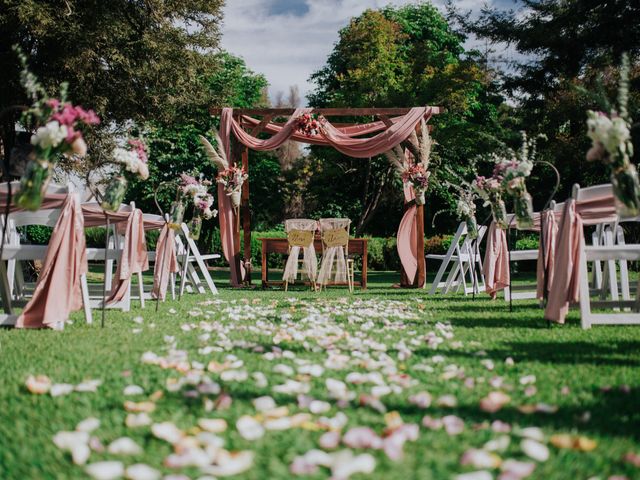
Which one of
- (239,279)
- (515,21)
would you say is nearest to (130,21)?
(239,279)

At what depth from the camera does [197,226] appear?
23.3 feet

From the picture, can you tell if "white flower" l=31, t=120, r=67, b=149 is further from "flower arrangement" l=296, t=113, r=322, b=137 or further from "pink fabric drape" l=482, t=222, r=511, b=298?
"flower arrangement" l=296, t=113, r=322, b=137

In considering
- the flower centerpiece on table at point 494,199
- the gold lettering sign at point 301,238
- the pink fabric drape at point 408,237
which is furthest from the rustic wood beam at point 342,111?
the flower centerpiece on table at point 494,199

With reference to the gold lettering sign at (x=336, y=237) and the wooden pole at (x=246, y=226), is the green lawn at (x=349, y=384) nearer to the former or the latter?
the gold lettering sign at (x=336, y=237)

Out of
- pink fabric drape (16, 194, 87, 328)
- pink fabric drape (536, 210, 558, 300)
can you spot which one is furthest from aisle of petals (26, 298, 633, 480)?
pink fabric drape (536, 210, 558, 300)

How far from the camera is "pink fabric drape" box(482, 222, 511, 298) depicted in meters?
6.91

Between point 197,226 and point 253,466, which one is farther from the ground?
point 197,226

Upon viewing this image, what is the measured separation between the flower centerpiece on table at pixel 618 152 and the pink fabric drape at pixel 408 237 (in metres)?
7.44

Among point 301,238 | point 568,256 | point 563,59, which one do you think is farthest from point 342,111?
point 563,59

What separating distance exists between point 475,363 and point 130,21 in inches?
427

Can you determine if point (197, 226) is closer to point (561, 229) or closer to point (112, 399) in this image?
point (561, 229)

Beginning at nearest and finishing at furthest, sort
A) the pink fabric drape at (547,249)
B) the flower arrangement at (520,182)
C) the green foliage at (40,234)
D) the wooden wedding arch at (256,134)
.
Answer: the flower arrangement at (520,182) < the pink fabric drape at (547,249) < the wooden wedding arch at (256,134) < the green foliage at (40,234)

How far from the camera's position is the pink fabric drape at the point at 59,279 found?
4.15 meters

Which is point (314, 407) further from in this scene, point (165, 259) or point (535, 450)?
point (165, 259)
